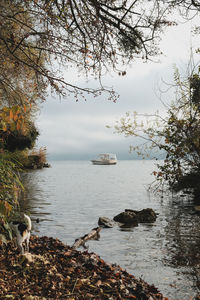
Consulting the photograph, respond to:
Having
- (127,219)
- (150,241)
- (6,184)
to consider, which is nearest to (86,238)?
(150,241)

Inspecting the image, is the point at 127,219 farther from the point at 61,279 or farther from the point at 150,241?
the point at 61,279

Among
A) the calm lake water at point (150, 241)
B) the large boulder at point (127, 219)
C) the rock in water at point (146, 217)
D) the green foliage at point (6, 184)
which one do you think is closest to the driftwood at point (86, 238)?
the calm lake water at point (150, 241)

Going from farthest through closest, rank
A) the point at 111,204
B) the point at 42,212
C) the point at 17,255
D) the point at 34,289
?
the point at 111,204 < the point at 42,212 < the point at 17,255 < the point at 34,289

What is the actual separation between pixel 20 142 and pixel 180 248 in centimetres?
3342

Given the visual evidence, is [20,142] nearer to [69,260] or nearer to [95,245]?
[95,245]

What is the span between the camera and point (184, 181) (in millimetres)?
19562

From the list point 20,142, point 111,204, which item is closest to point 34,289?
point 111,204

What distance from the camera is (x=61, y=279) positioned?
17.7 feet

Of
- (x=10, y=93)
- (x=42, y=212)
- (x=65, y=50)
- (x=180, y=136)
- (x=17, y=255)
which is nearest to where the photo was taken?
(x=17, y=255)

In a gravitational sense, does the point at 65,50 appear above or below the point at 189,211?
above

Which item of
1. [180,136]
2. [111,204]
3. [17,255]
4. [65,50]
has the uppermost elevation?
[65,50]

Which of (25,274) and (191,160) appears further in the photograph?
(191,160)

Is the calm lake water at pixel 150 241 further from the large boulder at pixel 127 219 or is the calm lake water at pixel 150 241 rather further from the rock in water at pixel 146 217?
the large boulder at pixel 127 219

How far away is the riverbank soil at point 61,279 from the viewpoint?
4.90 m
